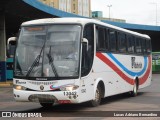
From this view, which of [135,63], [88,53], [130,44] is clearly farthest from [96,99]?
[135,63]

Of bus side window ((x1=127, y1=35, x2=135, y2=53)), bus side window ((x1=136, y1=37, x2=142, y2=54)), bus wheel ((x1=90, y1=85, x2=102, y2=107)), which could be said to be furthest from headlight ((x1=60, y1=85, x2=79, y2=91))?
bus side window ((x1=136, y1=37, x2=142, y2=54))

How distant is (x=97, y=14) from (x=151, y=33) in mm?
103564

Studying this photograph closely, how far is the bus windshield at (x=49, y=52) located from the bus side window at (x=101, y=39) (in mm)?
1747

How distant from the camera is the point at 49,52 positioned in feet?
45.2

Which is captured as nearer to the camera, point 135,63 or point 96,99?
point 96,99

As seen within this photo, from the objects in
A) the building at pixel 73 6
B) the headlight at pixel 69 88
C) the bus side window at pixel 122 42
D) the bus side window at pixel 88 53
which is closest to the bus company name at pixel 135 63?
the bus side window at pixel 122 42

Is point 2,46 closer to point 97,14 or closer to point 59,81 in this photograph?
point 59,81

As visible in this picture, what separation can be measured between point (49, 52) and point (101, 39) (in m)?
2.96

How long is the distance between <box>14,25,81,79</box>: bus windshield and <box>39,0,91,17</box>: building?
392ft

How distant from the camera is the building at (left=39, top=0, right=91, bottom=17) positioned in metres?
134

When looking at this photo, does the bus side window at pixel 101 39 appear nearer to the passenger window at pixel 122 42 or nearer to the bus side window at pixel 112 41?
the bus side window at pixel 112 41

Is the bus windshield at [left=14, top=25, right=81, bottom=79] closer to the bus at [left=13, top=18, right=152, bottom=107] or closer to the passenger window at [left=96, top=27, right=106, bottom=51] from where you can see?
the bus at [left=13, top=18, right=152, bottom=107]

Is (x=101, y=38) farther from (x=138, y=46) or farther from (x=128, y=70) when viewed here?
(x=138, y=46)

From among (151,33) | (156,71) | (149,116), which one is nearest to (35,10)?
(149,116)
